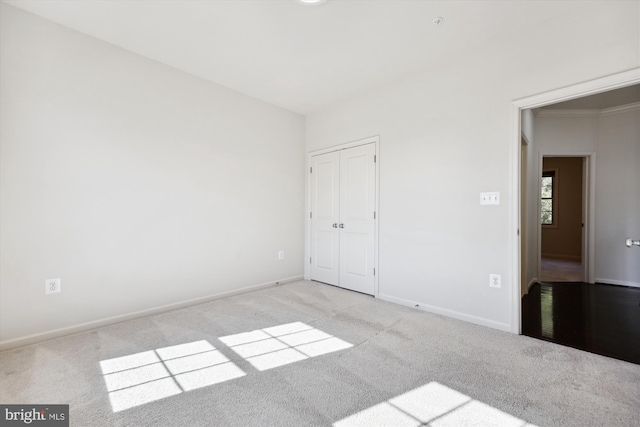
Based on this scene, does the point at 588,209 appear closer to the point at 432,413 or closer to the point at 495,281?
the point at 495,281

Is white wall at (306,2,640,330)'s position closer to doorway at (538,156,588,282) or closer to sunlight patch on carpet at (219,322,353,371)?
sunlight patch on carpet at (219,322,353,371)

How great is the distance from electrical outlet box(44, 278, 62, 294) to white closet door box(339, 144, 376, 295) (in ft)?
10.3

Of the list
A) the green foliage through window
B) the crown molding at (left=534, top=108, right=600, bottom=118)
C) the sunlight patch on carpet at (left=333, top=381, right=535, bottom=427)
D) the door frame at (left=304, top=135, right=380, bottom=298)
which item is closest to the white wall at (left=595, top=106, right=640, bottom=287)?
the crown molding at (left=534, top=108, right=600, bottom=118)

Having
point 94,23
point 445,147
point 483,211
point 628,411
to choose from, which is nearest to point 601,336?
point 628,411

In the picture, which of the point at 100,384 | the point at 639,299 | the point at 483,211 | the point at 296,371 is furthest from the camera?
the point at 639,299

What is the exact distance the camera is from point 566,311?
321cm

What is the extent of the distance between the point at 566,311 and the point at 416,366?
2.47 meters

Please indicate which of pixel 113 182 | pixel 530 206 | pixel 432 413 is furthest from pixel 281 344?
pixel 530 206

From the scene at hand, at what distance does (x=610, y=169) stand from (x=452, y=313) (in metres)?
4.00

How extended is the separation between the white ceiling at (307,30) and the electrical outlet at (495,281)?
2.16 metres

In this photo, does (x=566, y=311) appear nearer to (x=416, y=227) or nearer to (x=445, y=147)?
(x=416, y=227)

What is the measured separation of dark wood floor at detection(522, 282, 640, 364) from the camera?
2375 millimetres

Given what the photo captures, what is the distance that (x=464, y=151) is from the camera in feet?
9.55

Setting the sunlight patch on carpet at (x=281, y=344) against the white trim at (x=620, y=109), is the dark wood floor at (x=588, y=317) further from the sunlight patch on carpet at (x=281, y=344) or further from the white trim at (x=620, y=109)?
the white trim at (x=620, y=109)
